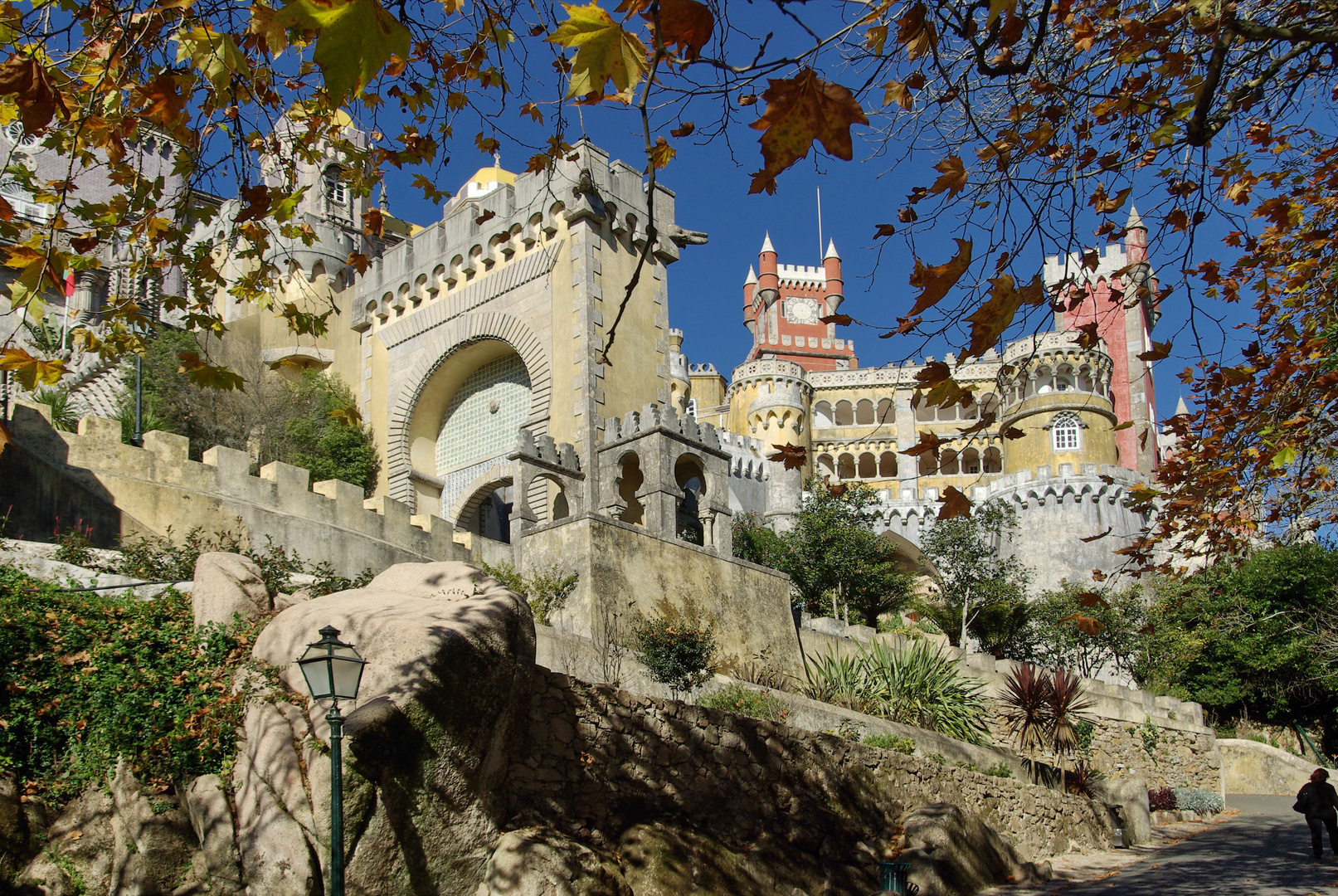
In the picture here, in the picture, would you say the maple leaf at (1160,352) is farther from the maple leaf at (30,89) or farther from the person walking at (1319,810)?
the person walking at (1319,810)

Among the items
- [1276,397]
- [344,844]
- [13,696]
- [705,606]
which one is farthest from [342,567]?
[1276,397]

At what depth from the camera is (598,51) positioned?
4.06m

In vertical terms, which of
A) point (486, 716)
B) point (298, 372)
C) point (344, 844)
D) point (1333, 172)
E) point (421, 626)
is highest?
point (298, 372)

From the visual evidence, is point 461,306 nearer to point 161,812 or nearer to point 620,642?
point 620,642

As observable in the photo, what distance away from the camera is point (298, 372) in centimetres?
2852

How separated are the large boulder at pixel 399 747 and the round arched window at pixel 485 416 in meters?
14.9

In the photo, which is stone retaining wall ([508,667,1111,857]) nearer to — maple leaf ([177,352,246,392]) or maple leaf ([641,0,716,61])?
maple leaf ([177,352,246,392])

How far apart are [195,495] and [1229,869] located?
14.3 meters

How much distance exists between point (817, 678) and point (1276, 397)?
36.5 feet

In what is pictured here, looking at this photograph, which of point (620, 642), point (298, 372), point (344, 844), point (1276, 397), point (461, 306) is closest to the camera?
point (344, 844)

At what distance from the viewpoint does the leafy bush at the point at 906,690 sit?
58.7ft

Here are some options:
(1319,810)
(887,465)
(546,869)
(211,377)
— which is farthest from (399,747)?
(887,465)

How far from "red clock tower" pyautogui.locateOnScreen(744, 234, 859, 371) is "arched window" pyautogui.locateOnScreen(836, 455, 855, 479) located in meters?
19.7

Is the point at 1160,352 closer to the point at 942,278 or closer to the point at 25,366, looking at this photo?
the point at 942,278
